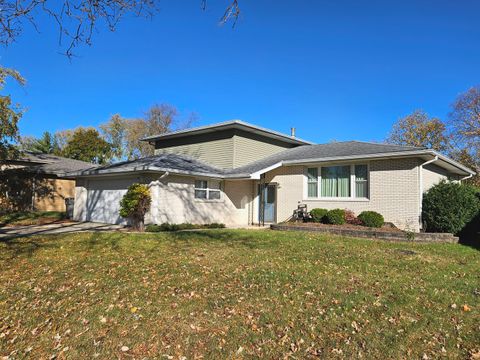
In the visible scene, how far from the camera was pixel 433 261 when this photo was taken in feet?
26.8

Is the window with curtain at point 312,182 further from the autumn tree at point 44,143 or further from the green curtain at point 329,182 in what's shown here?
the autumn tree at point 44,143

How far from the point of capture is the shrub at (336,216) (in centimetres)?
1403

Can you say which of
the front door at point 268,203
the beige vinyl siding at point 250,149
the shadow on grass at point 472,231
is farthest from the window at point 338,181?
the beige vinyl siding at point 250,149

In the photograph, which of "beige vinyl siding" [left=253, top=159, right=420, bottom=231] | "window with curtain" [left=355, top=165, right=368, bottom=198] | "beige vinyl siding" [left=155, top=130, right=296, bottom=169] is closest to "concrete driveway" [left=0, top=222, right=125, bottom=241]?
"beige vinyl siding" [left=155, top=130, right=296, bottom=169]

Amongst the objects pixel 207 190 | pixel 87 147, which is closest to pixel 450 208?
pixel 207 190

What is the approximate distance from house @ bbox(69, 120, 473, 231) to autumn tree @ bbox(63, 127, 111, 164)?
80.5ft

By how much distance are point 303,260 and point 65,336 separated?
5.10 m

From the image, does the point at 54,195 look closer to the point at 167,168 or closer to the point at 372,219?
the point at 167,168

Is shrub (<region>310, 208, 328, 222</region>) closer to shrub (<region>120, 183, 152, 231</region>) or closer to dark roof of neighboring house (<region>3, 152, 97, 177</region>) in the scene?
shrub (<region>120, 183, 152, 231</region>)

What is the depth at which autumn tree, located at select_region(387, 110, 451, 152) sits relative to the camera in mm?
31875

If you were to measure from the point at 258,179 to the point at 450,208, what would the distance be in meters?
8.40

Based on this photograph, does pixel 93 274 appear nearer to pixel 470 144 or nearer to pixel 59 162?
pixel 59 162

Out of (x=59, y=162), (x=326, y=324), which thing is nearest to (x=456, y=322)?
(x=326, y=324)

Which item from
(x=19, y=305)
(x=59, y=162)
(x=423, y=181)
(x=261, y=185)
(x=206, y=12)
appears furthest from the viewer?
(x=59, y=162)
